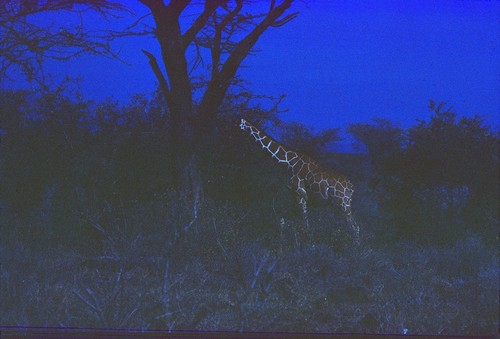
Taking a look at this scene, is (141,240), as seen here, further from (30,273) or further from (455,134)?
(455,134)

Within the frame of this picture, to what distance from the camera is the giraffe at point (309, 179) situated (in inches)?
260

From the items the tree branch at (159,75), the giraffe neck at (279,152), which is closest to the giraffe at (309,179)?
the giraffe neck at (279,152)

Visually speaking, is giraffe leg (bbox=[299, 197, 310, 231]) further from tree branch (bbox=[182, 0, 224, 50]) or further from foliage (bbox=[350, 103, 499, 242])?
tree branch (bbox=[182, 0, 224, 50])

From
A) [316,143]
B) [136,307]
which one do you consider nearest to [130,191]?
[136,307]

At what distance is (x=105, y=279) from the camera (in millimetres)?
5980

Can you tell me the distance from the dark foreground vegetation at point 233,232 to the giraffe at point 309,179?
0.40 ft

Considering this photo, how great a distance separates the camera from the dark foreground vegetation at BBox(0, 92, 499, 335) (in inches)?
231

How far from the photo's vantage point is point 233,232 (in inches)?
250

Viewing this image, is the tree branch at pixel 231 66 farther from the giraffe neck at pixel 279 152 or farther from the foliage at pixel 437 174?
the foliage at pixel 437 174

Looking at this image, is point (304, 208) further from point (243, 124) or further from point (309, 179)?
point (243, 124)

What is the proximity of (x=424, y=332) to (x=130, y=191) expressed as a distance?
3.35m

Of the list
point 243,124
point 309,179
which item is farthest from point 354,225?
point 243,124

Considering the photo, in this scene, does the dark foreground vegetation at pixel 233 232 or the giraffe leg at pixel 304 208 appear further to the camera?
the giraffe leg at pixel 304 208

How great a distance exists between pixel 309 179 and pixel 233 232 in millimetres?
1057
